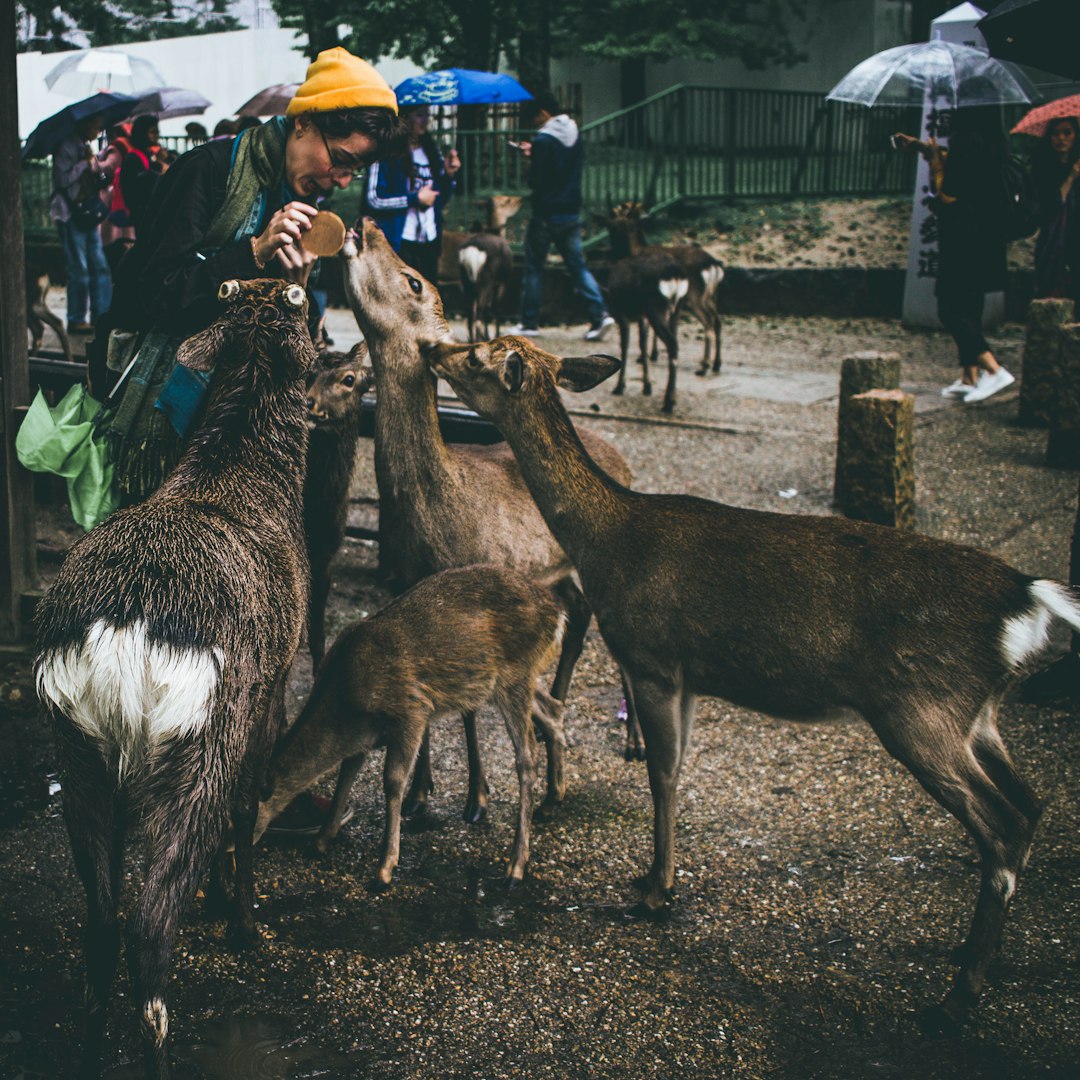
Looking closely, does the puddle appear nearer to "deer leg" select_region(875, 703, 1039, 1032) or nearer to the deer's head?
"deer leg" select_region(875, 703, 1039, 1032)

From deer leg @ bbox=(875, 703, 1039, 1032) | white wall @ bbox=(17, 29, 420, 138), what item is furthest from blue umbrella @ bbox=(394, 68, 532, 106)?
white wall @ bbox=(17, 29, 420, 138)

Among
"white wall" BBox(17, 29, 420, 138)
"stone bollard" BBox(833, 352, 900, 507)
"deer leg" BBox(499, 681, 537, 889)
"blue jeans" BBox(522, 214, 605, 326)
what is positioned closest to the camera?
"deer leg" BBox(499, 681, 537, 889)

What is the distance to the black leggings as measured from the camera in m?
10.3

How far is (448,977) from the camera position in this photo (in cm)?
341

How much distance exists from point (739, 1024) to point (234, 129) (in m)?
9.35

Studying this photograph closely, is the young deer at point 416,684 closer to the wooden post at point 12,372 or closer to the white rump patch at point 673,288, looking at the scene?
the wooden post at point 12,372

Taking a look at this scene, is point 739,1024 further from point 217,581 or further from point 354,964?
point 217,581

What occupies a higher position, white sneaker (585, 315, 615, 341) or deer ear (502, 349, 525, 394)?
deer ear (502, 349, 525, 394)

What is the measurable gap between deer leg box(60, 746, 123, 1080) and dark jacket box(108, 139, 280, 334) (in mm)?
1456

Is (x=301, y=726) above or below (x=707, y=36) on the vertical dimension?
below

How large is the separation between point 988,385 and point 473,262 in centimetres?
495

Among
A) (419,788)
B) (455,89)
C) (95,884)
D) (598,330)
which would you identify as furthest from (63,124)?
(95,884)

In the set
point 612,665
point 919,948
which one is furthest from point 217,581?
point 612,665

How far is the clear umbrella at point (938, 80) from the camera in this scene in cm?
1048
